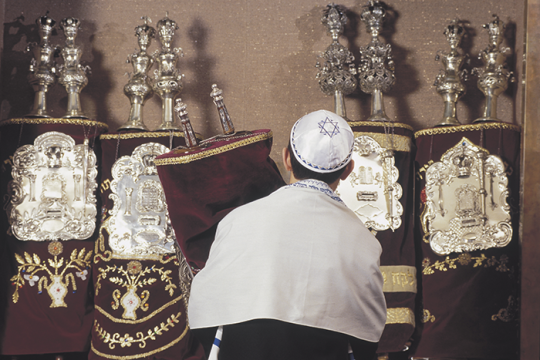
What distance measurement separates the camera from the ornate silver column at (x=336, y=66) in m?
2.92

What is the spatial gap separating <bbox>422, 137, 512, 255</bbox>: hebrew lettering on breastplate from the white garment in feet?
4.44

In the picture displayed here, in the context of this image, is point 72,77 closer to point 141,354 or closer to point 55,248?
point 55,248

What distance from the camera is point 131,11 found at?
3348mm

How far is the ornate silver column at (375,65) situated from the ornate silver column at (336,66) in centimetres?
7

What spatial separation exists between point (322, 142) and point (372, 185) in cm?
132

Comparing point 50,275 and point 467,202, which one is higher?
point 467,202

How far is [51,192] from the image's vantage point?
9.06 feet

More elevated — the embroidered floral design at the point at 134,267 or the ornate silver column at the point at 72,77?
the ornate silver column at the point at 72,77

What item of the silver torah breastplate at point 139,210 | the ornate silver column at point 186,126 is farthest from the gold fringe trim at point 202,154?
the silver torah breastplate at point 139,210

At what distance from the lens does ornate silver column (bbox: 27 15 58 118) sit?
293 cm

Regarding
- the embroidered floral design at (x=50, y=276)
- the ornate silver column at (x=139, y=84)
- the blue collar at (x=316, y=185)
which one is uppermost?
the ornate silver column at (x=139, y=84)

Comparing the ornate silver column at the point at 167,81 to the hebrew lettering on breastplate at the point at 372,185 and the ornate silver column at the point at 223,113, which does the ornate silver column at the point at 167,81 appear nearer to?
the hebrew lettering on breastplate at the point at 372,185

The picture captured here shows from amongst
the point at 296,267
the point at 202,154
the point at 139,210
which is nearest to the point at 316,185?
the point at 296,267

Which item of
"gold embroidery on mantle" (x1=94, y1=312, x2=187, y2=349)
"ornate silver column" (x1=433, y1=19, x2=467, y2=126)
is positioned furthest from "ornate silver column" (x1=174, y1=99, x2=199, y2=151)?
"ornate silver column" (x1=433, y1=19, x2=467, y2=126)
